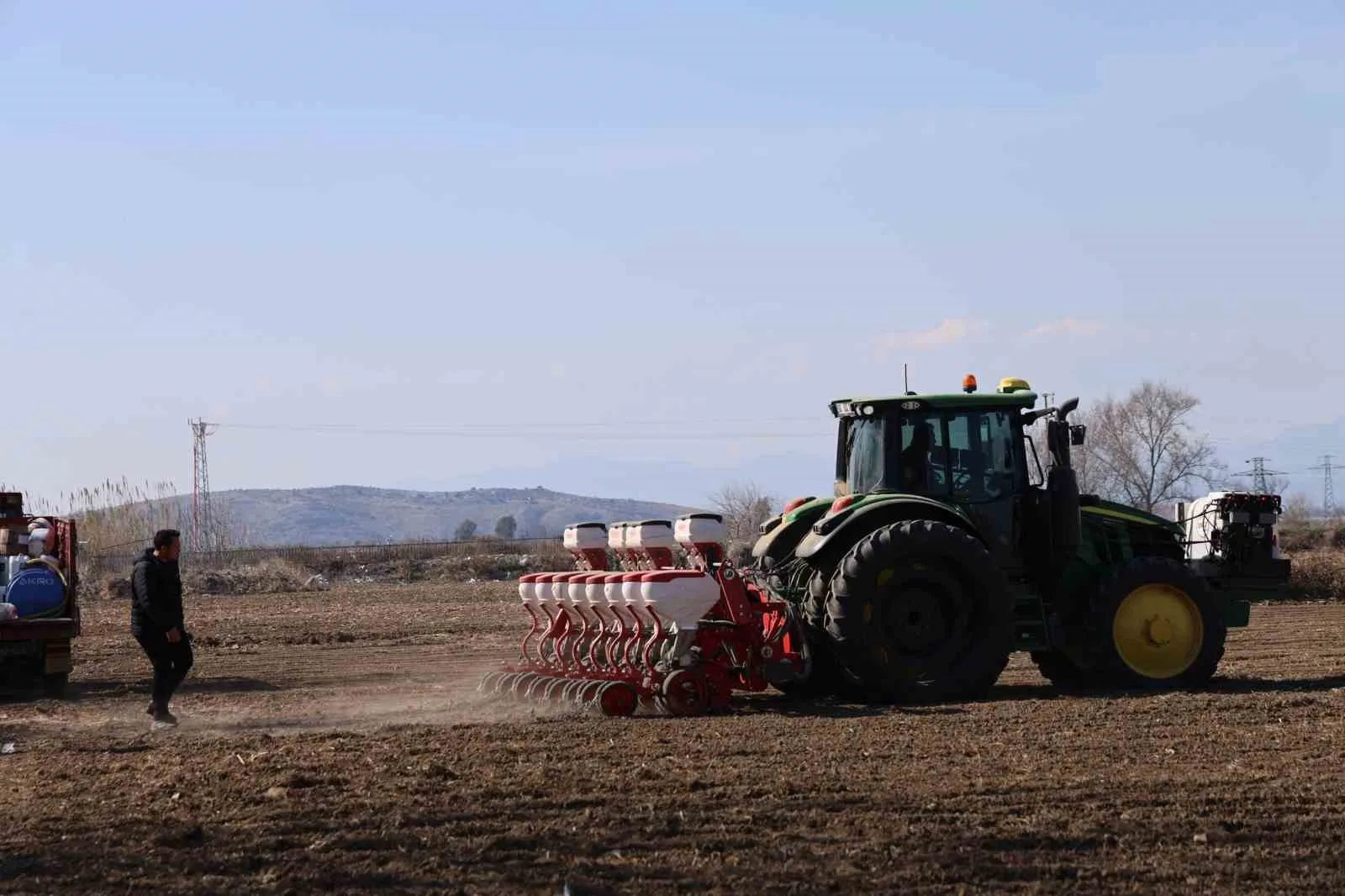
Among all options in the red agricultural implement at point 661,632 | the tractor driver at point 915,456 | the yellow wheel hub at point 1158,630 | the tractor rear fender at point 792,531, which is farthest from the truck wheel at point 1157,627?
the red agricultural implement at point 661,632

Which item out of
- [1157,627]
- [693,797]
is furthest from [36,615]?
[1157,627]

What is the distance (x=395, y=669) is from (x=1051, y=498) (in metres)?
7.05

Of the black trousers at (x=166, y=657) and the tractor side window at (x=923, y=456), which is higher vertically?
the tractor side window at (x=923, y=456)

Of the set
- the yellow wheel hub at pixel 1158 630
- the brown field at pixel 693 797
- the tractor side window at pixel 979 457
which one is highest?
the tractor side window at pixel 979 457

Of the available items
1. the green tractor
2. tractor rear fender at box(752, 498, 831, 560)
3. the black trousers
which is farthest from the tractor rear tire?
the black trousers

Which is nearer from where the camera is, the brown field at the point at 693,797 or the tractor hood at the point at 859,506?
the brown field at the point at 693,797

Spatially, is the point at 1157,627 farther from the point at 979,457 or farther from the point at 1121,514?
the point at 979,457

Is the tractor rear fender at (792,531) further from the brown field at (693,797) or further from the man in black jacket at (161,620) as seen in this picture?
the man in black jacket at (161,620)

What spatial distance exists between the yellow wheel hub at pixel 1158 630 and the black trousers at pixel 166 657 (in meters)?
6.88

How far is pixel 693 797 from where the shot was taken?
307 inches

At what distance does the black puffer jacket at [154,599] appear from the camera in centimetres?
1190

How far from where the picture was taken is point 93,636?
70.8 ft

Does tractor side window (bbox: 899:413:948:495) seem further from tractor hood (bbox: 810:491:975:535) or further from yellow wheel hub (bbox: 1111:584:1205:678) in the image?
yellow wheel hub (bbox: 1111:584:1205:678)

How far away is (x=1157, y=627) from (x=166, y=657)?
7363 millimetres
